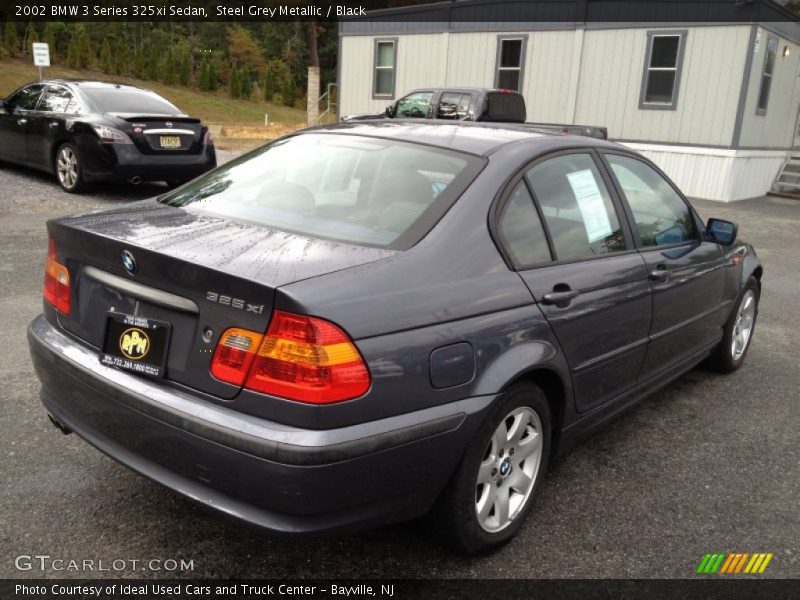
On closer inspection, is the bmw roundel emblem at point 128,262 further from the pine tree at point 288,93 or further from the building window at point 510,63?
the pine tree at point 288,93

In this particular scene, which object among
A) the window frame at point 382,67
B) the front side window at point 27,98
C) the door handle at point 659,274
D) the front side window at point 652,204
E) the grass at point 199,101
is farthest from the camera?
the grass at point 199,101

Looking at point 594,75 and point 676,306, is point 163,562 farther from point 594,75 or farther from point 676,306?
point 594,75

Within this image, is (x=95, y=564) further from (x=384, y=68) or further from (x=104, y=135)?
(x=384, y=68)

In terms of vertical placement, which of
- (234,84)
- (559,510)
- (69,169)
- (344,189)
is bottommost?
(559,510)

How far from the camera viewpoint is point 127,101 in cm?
966

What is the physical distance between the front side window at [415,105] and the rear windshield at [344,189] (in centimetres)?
1119

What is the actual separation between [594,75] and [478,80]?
3019 millimetres

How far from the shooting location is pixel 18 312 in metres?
5.05

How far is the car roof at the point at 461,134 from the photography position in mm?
2955

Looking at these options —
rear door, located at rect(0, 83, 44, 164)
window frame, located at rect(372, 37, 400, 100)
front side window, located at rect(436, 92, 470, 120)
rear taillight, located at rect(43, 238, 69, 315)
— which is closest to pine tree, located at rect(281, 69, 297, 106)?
window frame, located at rect(372, 37, 400, 100)

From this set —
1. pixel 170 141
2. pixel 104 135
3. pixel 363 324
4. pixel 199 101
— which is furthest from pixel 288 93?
pixel 363 324

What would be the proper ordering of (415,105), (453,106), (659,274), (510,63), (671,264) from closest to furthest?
(659,274)
(671,264)
(453,106)
(415,105)
(510,63)

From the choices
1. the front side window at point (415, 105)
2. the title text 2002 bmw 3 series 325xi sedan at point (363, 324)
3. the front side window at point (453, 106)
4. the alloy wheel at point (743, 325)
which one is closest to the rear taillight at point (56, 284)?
the title text 2002 bmw 3 series 325xi sedan at point (363, 324)

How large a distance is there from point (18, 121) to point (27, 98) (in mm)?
360
